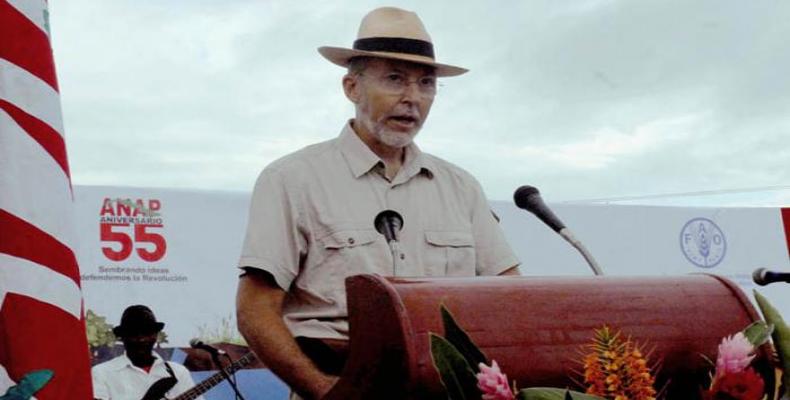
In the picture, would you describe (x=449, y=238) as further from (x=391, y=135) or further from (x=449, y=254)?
(x=391, y=135)

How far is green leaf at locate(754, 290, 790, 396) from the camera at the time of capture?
1.00m

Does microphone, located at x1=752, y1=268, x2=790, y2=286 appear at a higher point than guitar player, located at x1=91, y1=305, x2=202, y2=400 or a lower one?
higher

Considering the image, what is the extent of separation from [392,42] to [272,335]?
0.75 metres

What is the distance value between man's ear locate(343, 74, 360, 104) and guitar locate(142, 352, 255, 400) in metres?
2.86

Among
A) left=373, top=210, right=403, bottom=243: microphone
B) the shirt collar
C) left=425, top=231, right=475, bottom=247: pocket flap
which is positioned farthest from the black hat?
left=373, top=210, right=403, bottom=243: microphone

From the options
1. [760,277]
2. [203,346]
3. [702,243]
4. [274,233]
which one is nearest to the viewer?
[274,233]

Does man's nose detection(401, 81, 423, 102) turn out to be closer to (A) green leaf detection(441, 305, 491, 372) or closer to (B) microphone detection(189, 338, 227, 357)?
(A) green leaf detection(441, 305, 491, 372)

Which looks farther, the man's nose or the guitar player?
the guitar player

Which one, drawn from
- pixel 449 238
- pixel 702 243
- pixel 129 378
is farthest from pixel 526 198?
pixel 702 243

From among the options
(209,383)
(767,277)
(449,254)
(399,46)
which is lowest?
→ (209,383)

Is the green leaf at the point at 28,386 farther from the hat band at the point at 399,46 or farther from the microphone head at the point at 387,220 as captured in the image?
the hat band at the point at 399,46

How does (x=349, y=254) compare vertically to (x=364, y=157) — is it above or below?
below

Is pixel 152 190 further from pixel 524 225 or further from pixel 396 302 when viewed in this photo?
pixel 396 302

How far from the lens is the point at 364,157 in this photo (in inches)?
98.8
